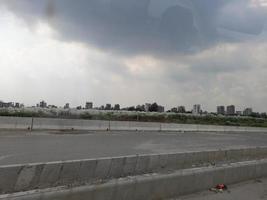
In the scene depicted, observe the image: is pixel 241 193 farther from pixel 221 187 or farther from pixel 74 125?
pixel 74 125

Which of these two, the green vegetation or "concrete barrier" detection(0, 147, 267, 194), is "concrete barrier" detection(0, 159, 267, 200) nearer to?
"concrete barrier" detection(0, 147, 267, 194)

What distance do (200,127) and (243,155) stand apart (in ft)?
96.8

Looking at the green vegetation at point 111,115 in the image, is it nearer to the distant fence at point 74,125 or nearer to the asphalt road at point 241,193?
the distant fence at point 74,125

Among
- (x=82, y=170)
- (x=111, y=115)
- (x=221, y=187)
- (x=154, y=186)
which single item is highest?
(x=111, y=115)

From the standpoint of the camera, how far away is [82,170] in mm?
7762

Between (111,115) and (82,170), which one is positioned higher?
(111,115)

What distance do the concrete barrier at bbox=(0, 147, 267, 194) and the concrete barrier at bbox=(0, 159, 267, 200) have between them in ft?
1.35

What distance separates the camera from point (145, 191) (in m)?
7.12

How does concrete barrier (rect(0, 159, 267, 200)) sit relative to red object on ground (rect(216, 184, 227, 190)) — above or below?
above

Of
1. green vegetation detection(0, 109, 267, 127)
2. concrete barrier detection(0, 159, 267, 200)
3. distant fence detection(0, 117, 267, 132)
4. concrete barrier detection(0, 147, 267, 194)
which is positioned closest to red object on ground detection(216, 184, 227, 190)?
concrete barrier detection(0, 159, 267, 200)

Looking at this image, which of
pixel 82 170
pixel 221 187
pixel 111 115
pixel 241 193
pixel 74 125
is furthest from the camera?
pixel 111 115

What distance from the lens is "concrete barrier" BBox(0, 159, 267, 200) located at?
5879 mm

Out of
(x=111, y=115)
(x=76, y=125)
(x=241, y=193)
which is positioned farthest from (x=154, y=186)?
(x=111, y=115)

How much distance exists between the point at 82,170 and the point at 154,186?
5.03ft
